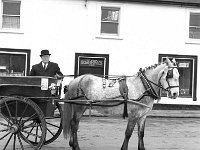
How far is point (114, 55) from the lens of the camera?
1784cm

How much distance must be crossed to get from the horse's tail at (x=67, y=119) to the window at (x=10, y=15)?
1064 centimetres

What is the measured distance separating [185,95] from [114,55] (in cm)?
448

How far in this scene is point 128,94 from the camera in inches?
286

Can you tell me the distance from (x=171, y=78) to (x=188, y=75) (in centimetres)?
1198

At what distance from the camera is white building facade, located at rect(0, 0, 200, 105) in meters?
17.2

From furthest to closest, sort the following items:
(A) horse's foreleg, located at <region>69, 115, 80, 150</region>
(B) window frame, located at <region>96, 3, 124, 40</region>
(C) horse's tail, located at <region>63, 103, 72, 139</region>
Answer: (B) window frame, located at <region>96, 3, 124, 40</region>, (C) horse's tail, located at <region>63, 103, 72, 139</region>, (A) horse's foreleg, located at <region>69, 115, 80, 150</region>

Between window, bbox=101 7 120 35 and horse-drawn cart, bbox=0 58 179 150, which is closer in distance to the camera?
horse-drawn cart, bbox=0 58 179 150

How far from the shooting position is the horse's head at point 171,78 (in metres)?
7.24

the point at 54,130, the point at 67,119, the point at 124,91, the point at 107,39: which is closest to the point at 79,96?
the point at 67,119

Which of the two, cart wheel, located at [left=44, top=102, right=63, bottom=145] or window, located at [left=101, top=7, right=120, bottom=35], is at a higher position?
window, located at [left=101, top=7, right=120, bottom=35]

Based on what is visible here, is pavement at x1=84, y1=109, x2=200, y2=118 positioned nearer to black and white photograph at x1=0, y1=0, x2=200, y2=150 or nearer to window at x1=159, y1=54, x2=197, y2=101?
black and white photograph at x1=0, y1=0, x2=200, y2=150

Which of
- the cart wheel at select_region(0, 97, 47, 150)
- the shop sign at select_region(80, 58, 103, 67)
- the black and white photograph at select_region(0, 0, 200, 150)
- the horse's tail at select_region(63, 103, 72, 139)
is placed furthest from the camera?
the shop sign at select_region(80, 58, 103, 67)

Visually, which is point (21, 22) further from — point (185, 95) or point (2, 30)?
point (185, 95)

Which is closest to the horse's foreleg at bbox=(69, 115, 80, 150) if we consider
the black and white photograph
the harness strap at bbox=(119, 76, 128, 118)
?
the harness strap at bbox=(119, 76, 128, 118)
